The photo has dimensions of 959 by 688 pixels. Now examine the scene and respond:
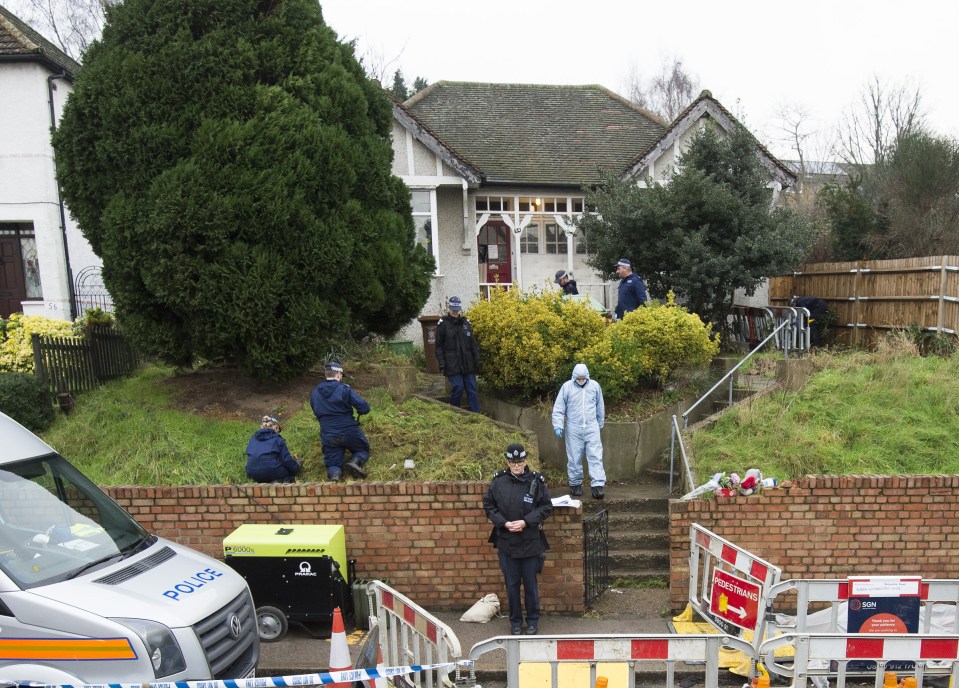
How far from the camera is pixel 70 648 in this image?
13.4ft

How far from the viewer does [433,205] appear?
1439cm

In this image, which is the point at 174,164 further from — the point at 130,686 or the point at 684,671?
the point at 684,671

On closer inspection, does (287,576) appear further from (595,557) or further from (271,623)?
(595,557)

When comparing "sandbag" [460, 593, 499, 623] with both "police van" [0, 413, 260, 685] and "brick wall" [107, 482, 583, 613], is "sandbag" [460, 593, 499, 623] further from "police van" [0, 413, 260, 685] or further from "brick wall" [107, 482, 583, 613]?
"police van" [0, 413, 260, 685]

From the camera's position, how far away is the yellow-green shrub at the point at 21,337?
31.7ft

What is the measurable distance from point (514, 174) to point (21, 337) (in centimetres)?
991

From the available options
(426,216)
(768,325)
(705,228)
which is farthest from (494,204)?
(768,325)

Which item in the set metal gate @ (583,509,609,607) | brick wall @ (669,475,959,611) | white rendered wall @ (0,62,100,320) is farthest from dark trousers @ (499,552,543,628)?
white rendered wall @ (0,62,100,320)

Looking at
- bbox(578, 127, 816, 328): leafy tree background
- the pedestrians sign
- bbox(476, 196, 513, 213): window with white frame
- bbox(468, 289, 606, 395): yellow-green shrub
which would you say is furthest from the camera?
bbox(476, 196, 513, 213): window with white frame

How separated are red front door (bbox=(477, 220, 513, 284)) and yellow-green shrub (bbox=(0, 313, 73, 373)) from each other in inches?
344

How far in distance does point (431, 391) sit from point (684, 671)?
542cm

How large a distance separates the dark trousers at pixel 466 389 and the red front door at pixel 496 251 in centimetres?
717

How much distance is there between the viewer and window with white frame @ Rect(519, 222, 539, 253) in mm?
16062

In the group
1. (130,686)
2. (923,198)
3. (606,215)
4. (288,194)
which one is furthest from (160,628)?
(923,198)
